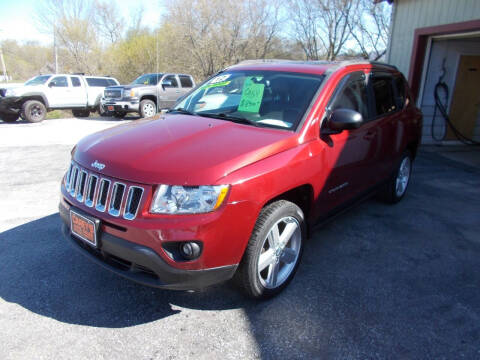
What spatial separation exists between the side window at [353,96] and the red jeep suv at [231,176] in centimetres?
1

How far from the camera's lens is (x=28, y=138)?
978 cm

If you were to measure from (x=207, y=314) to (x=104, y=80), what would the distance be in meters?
15.6

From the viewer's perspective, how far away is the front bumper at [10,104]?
12.7 meters

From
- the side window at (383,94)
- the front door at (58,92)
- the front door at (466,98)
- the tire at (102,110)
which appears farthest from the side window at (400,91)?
the front door at (58,92)

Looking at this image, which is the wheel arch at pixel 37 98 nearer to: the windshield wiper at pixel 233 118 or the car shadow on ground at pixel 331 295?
the car shadow on ground at pixel 331 295

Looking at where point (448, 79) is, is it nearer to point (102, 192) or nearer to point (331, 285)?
point (331, 285)

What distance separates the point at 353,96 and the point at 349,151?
1.93 feet

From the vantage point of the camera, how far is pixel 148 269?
232cm

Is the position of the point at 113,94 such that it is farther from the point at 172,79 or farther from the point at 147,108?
the point at 172,79

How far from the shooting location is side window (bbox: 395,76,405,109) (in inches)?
182

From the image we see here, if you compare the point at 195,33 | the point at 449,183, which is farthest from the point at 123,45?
the point at 449,183

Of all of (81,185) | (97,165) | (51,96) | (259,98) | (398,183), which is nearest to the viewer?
(97,165)

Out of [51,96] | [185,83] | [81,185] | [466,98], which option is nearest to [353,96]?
[81,185]

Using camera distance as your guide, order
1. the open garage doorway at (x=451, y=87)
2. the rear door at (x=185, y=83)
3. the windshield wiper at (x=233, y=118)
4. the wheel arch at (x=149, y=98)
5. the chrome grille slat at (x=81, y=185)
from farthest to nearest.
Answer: the rear door at (x=185, y=83) < the wheel arch at (x=149, y=98) < the open garage doorway at (x=451, y=87) < the windshield wiper at (x=233, y=118) < the chrome grille slat at (x=81, y=185)
